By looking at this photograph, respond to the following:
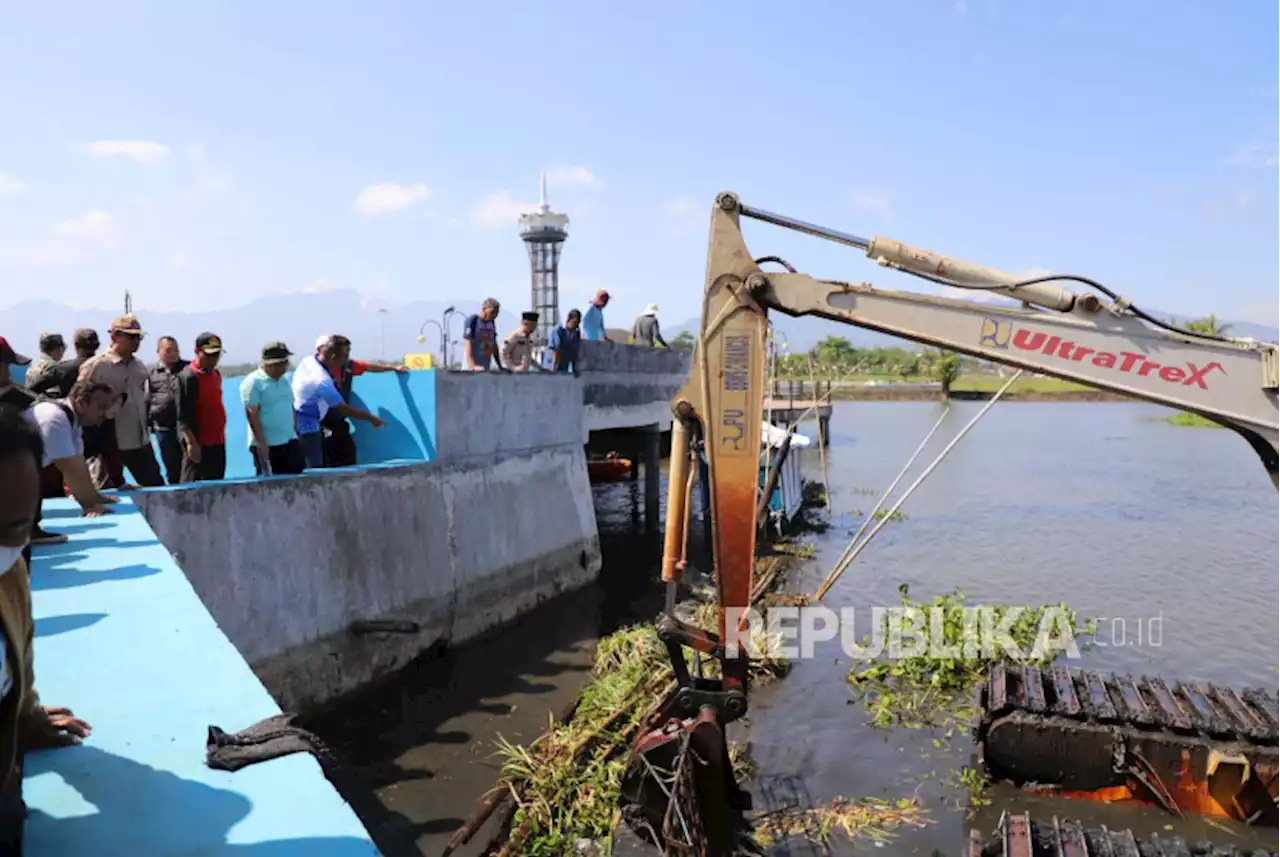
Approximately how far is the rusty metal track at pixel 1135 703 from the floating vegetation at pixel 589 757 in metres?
2.69

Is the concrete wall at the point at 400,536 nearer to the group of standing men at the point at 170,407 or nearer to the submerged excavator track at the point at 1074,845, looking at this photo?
the group of standing men at the point at 170,407

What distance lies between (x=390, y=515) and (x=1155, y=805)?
8.42 m

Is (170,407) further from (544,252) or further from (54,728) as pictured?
(544,252)

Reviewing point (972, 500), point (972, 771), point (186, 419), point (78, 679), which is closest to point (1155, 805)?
point (972, 771)

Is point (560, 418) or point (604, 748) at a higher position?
point (560, 418)

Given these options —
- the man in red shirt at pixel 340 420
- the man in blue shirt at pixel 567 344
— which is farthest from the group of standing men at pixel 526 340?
the man in red shirt at pixel 340 420

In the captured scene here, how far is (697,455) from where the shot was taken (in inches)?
247

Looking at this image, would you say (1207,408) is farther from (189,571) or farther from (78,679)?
(189,571)

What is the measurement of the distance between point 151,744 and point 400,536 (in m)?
7.28

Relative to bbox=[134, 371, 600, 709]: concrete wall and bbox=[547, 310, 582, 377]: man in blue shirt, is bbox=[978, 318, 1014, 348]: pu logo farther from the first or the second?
bbox=[547, 310, 582, 377]: man in blue shirt

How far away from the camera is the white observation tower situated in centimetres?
3847

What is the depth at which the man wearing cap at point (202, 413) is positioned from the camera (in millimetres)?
8867

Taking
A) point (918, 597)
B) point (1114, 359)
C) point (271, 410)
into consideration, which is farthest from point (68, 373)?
point (918, 597)

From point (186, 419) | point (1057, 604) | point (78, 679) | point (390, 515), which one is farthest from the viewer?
point (1057, 604)
